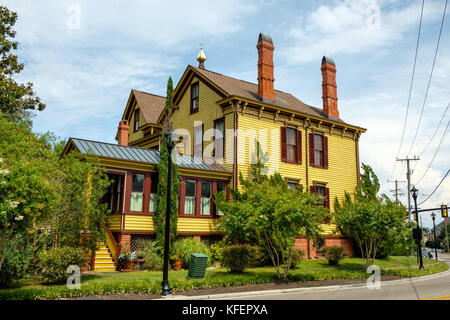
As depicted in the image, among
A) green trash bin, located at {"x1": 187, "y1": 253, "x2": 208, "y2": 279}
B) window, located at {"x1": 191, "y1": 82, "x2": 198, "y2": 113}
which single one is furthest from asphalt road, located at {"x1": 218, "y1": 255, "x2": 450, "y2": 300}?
window, located at {"x1": 191, "y1": 82, "x2": 198, "y2": 113}

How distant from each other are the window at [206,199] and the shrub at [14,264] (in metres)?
10.8

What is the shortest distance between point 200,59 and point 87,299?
26449mm

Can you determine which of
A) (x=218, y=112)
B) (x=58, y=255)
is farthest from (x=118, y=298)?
(x=218, y=112)

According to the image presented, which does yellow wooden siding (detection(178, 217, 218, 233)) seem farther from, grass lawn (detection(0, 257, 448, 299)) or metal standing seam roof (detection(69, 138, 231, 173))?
grass lawn (detection(0, 257, 448, 299))

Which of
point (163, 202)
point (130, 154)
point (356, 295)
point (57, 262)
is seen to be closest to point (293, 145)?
point (163, 202)

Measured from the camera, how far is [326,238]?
27.7 meters

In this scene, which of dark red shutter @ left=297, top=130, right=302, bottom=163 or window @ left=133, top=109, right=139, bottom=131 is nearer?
dark red shutter @ left=297, top=130, right=302, bottom=163

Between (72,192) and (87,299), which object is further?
(72,192)

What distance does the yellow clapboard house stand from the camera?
67.8 ft

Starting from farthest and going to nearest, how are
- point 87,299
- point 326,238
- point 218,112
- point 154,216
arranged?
point 326,238, point 218,112, point 154,216, point 87,299

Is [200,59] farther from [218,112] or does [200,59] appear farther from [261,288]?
[261,288]

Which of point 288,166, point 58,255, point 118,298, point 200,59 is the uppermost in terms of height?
point 200,59

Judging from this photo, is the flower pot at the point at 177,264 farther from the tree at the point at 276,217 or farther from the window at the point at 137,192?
the tree at the point at 276,217

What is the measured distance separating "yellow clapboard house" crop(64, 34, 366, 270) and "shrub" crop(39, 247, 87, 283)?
204 inches
